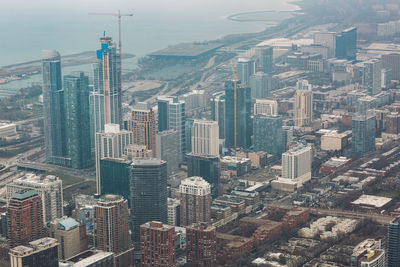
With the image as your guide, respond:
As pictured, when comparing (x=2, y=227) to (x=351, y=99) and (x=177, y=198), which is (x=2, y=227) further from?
(x=351, y=99)

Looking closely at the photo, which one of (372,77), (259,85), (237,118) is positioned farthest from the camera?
(372,77)

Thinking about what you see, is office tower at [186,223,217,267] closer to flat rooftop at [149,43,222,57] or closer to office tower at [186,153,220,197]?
office tower at [186,153,220,197]

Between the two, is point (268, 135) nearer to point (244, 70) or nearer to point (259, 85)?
point (259, 85)

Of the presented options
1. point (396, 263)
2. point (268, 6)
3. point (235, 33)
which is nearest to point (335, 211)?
point (396, 263)

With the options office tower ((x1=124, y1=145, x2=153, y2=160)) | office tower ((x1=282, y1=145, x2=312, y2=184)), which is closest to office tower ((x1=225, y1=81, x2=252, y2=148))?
office tower ((x1=282, y1=145, x2=312, y2=184))

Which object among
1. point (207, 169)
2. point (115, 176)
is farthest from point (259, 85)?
point (115, 176)

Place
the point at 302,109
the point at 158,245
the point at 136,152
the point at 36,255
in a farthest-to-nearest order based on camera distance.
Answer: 1. the point at 302,109
2. the point at 136,152
3. the point at 158,245
4. the point at 36,255
